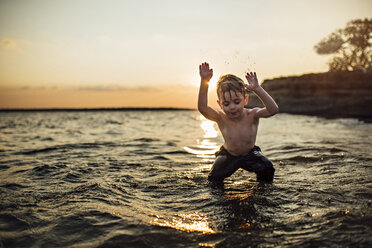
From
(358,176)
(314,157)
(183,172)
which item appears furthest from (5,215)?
(314,157)

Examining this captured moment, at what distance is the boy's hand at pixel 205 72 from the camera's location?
11.9 ft

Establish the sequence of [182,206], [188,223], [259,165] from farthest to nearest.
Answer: [259,165] < [182,206] < [188,223]

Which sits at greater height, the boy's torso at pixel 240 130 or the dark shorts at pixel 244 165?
the boy's torso at pixel 240 130

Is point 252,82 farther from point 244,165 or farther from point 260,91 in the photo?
point 244,165

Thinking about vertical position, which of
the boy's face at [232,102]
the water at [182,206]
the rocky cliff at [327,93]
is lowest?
the water at [182,206]

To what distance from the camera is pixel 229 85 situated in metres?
3.65

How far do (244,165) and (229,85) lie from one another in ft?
4.19

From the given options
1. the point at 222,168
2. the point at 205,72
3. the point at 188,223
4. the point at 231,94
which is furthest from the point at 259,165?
the point at 188,223

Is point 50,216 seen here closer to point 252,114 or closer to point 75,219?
point 75,219

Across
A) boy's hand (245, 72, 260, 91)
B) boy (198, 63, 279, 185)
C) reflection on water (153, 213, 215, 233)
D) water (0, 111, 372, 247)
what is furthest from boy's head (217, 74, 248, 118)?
reflection on water (153, 213, 215, 233)

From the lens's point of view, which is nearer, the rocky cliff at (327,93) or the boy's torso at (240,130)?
the boy's torso at (240,130)

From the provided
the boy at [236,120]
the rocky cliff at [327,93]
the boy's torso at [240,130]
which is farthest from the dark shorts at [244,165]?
the rocky cliff at [327,93]

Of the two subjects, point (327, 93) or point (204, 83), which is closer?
point (204, 83)

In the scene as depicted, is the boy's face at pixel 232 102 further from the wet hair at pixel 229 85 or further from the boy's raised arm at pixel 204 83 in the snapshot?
the boy's raised arm at pixel 204 83
